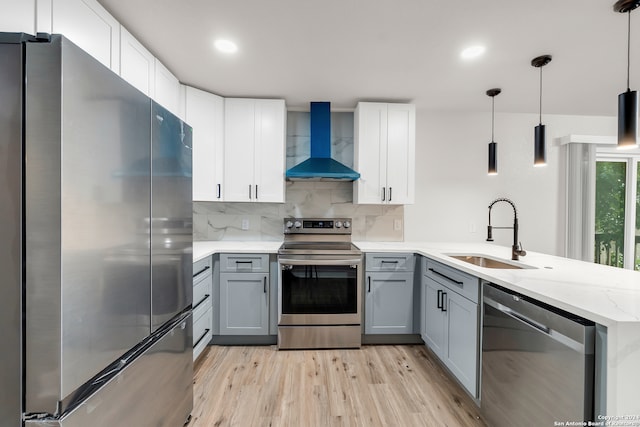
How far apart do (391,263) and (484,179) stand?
5.34 ft

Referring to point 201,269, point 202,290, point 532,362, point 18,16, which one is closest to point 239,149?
point 201,269

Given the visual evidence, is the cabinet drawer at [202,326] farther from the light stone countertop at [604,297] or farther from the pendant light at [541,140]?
the pendant light at [541,140]

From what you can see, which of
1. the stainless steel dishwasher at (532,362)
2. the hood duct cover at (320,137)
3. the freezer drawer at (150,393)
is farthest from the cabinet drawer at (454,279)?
the freezer drawer at (150,393)

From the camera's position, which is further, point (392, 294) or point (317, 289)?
point (392, 294)

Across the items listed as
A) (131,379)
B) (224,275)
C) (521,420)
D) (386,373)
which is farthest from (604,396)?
(224,275)

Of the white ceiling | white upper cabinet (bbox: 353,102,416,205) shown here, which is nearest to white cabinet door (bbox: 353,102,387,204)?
white upper cabinet (bbox: 353,102,416,205)

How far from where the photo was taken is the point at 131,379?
3.46ft

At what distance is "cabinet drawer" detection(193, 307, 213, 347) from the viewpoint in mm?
2186

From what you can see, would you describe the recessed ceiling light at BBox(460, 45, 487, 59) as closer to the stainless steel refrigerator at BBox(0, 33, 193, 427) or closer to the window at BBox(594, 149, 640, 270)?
the stainless steel refrigerator at BBox(0, 33, 193, 427)

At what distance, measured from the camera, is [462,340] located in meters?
1.92

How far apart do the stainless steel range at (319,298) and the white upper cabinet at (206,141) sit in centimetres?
96

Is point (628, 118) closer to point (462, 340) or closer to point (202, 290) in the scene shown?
point (462, 340)

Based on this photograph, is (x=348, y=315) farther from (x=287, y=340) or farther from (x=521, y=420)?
(x=521, y=420)

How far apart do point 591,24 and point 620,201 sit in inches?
110
